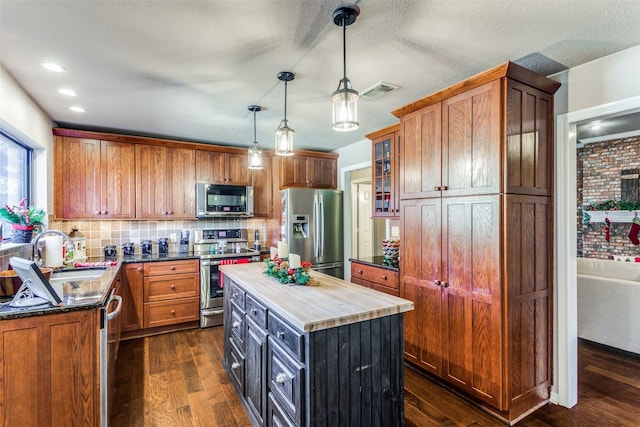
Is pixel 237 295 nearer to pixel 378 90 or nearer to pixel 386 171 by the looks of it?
pixel 378 90

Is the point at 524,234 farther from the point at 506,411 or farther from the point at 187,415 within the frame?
the point at 187,415

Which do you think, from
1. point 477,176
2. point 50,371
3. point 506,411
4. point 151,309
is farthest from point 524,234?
point 151,309

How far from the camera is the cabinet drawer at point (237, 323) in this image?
238 centimetres

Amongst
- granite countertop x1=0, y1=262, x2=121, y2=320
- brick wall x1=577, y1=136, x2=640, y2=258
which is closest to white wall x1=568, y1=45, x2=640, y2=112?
granite countertop x1=0, y1=262, x2=121, y2=320

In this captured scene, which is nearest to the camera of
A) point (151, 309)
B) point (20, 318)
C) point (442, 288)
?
point (20, 318)

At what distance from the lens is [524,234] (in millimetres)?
2252

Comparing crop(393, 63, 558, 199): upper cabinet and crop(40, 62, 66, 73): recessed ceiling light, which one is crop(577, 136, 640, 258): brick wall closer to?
crop(393, 63, 558, 199): upper cabinet

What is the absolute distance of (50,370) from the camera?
1.73m

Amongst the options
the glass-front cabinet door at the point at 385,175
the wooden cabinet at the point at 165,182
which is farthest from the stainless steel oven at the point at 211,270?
the glass-front cabinet door at the point at 385,175

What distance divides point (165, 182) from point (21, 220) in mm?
1796

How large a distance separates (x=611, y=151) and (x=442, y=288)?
4.93 meters

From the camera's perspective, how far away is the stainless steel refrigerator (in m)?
4.63

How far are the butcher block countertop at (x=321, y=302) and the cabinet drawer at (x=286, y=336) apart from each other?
0.06 meters

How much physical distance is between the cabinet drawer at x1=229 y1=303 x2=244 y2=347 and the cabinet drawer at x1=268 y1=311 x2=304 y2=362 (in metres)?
0.60
